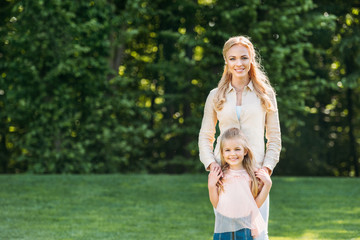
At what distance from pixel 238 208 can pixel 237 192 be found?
0.32ft

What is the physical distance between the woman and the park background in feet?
15.7

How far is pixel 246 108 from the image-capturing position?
341 cm

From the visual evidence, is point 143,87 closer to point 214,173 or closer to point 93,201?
point 93,201

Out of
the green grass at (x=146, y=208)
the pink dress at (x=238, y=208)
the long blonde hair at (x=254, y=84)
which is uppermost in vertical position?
the long blonde hair at (x=254, y=84)

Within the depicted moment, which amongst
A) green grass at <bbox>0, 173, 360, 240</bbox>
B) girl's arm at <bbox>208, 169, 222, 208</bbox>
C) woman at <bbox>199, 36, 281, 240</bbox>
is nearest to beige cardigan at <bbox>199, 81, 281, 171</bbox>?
woman at <bbox>199, 36, 281, 240</bbox>

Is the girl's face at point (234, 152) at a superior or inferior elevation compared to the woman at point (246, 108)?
inferior

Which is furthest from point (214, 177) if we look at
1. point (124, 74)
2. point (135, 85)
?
point (135, 85)

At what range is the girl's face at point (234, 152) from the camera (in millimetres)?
3314

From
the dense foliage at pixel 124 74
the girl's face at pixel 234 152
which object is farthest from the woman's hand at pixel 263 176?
the dense foliage at pixel 124 74

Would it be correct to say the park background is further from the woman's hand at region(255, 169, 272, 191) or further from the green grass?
the woman's hand at region(255, 169, 272, 191)

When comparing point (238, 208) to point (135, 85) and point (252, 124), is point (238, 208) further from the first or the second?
point (135, 85)

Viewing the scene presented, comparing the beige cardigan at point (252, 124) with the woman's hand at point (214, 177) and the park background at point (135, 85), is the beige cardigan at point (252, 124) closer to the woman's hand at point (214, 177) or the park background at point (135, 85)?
the woman's hand at point (214, 177)

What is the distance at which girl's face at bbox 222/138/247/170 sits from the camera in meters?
3.31

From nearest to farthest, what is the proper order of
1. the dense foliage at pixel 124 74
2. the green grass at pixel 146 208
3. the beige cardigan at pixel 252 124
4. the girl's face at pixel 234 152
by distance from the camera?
1. the girl's face at pixel 234 152
2. the beige cardigan at pixel 252 124
3. the green grass at pixel 146 208
4. the dense foliage at pixel 124 74
